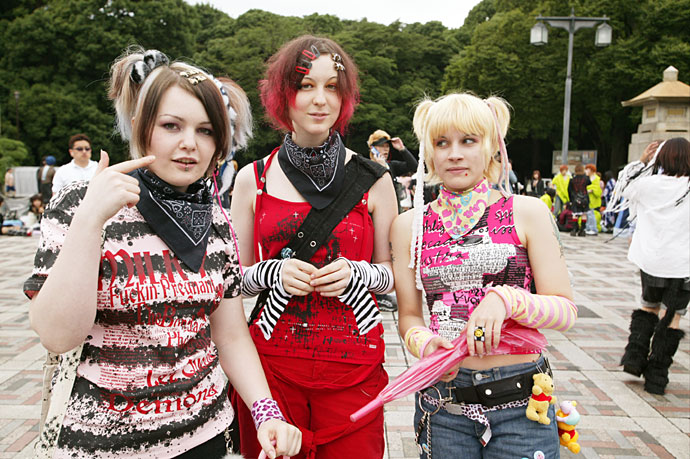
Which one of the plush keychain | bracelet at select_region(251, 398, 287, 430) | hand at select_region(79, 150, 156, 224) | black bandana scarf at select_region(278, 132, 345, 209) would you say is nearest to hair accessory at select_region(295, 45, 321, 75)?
black bandana scarf at select_region(278, 132, 345, 209)

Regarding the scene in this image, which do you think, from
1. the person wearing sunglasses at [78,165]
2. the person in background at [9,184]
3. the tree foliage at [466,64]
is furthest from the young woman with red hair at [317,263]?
the tree foliage at [466,64]

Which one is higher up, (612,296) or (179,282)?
(179,282)

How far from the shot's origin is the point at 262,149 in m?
39.3

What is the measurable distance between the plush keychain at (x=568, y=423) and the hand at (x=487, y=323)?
18.5 inches

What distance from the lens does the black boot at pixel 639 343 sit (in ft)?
15.6

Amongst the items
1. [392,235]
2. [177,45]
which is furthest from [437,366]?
[177,45]

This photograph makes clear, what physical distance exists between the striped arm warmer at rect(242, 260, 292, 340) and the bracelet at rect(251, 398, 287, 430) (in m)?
0.47

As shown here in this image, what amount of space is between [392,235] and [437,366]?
606 millimetres

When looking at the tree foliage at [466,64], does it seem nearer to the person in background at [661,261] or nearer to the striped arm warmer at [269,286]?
the person in background at [661,261]

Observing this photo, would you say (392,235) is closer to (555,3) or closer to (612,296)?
(612,296)

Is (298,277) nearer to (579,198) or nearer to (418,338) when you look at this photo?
(418,338)

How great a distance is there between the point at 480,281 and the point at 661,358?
141 inches

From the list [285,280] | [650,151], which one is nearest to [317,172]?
[285,280]

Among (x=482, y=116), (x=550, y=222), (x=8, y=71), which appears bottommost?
(x=550, y=222)
